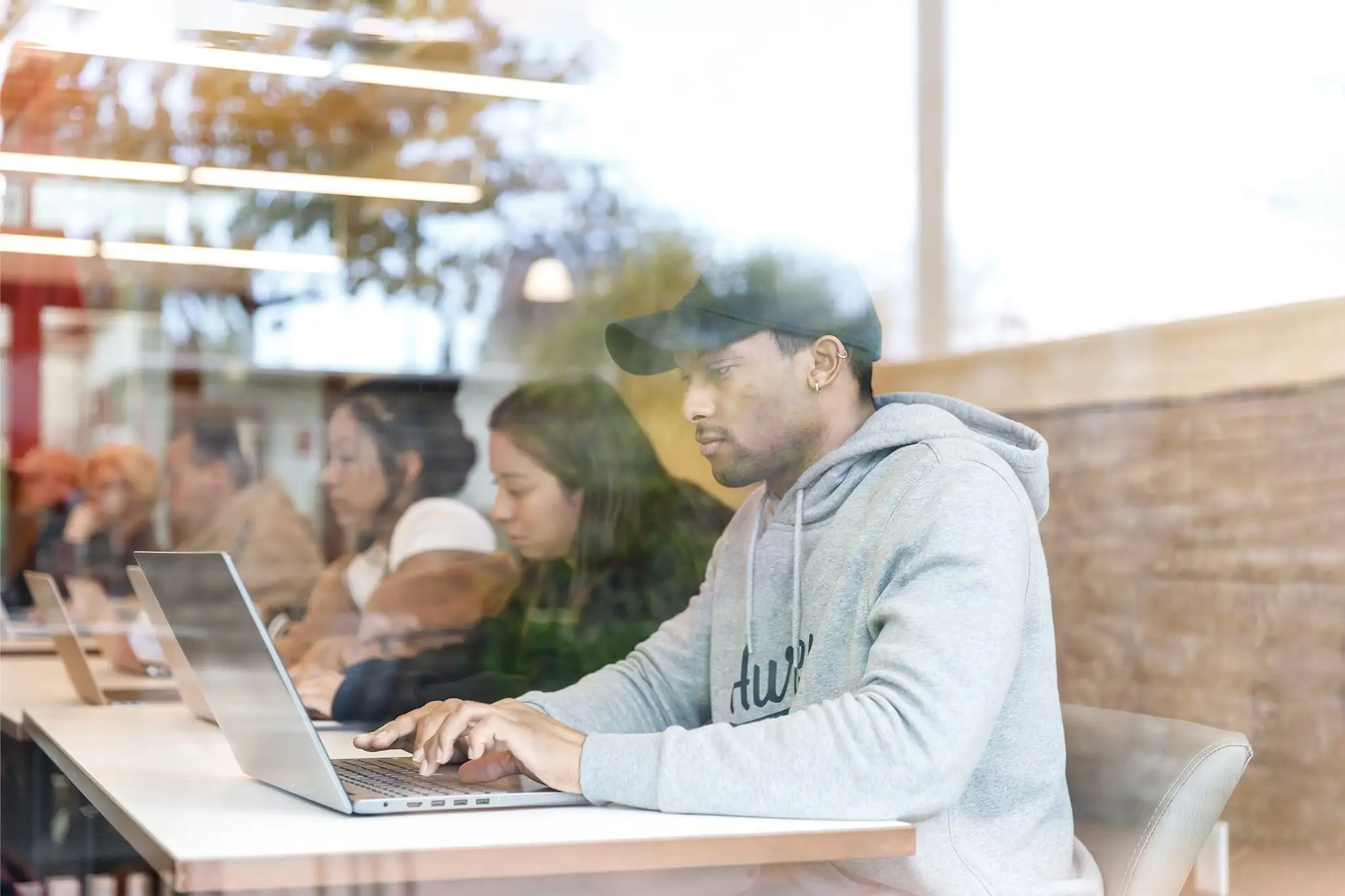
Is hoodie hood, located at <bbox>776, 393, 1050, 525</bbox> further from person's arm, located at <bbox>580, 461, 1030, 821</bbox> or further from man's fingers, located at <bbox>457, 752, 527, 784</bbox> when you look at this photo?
man's fingers, located at <bbox>457, 752, 527, 784</bbox>

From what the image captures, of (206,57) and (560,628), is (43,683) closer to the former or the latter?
(560,628)

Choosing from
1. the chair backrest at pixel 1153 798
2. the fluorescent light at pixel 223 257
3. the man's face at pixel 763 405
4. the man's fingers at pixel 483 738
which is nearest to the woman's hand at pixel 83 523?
the fluorescent light at pixel 223 257

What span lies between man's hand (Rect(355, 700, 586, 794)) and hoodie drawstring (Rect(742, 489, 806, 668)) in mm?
293

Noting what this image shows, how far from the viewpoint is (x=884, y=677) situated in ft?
3.50

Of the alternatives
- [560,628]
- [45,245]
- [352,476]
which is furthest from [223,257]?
[560,628]

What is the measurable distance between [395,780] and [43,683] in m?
0.87

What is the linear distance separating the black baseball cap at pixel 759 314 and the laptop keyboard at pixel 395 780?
51 centimetres

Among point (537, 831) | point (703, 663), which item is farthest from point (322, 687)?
point (537, 831)

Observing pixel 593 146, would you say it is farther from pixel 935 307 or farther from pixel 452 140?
pixel 935 307

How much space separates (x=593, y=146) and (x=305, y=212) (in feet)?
A: 4.25

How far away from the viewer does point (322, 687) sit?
167cm

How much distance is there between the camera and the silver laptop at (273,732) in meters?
1.02

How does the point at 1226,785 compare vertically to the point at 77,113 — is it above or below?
below

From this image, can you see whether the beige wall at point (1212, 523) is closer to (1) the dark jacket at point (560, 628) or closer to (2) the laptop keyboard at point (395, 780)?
(1) the dark jacket at point (560, 628)
